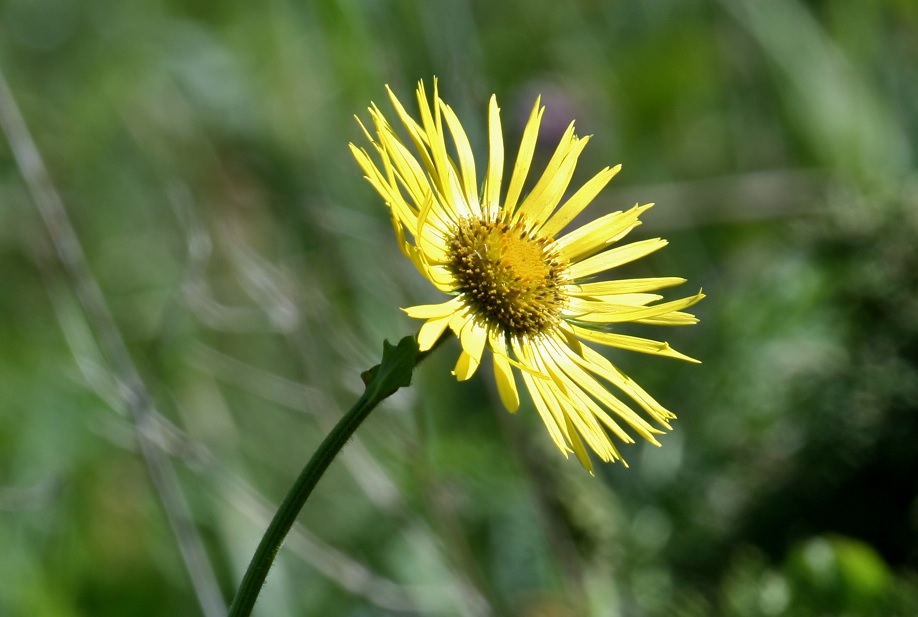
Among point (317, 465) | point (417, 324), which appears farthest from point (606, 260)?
point (417, 324)

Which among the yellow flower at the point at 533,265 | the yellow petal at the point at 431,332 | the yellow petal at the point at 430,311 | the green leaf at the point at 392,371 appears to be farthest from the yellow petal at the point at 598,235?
the green leaf at the point at 392,371

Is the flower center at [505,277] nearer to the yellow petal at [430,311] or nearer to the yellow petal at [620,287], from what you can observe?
the yellow petal at [620,287]

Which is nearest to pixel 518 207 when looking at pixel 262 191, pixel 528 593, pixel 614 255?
pixel 614 255

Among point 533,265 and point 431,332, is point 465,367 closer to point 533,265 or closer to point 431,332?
point 431,332

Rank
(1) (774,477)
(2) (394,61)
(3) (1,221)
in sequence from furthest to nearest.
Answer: (3) (1,221)
(2) (394,61)
(1) (774,477)

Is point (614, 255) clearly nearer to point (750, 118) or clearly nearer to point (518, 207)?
point (518, 207)
